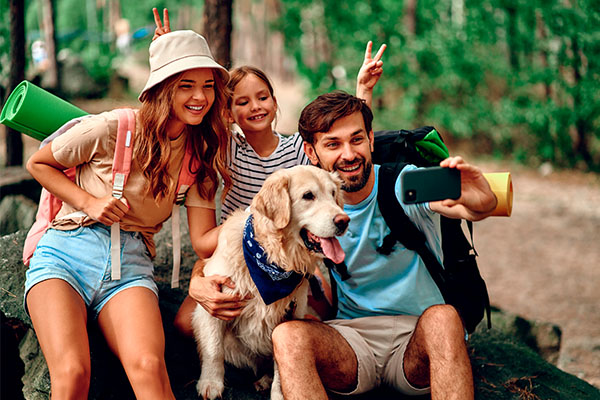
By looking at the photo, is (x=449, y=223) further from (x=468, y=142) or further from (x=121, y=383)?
(x=468, y=142)

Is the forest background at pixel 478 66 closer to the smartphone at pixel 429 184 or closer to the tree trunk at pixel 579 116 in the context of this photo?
the tree trunk at pixel 579 116

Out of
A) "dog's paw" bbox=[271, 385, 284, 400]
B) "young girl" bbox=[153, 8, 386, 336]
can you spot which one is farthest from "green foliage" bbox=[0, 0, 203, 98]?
"dog's paw" bbox=[271, 385, 284, 400]

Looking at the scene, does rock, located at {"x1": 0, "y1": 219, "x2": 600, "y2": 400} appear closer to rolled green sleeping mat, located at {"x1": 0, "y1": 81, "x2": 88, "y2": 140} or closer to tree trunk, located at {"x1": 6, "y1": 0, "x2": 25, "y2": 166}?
rolled green sleeping mat, located at {"x1": 0, "y1": 81, "x2": 88, "y2": 140}

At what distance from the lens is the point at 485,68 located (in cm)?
1274

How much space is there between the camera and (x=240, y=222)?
3287 millimetres

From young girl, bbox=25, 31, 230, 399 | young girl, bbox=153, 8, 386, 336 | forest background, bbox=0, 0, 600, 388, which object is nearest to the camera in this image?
young girl, bbox=25, 31, 230, 399

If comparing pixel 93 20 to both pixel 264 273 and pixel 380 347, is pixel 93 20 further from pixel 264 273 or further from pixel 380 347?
pixel 380 347

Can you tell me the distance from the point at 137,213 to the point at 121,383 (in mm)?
1061

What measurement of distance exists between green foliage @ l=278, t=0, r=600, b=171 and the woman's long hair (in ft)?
33.6

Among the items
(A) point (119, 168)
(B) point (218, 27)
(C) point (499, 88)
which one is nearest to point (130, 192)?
(A) point (119, 168)

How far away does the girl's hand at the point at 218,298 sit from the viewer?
313cm

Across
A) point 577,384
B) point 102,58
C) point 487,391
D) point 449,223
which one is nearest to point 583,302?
point 577,384

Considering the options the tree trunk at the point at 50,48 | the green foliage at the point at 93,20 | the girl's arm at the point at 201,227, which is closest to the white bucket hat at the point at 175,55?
the girl's arm at the point at 201,227

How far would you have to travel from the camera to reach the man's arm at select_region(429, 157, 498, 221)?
260 cm
